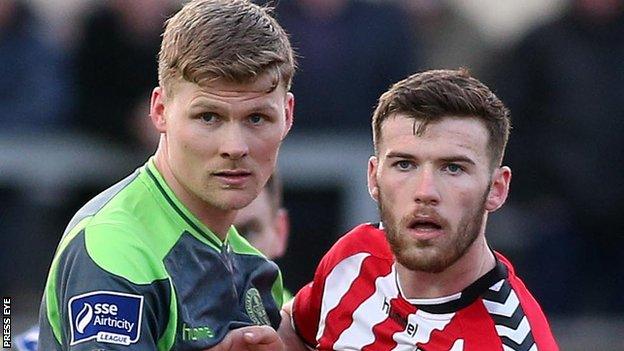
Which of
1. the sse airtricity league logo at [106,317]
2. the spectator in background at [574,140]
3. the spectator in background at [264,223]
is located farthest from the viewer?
the spectator in background at [574,140]

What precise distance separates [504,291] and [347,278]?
626 millimetres

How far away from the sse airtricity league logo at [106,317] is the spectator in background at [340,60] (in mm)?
5566

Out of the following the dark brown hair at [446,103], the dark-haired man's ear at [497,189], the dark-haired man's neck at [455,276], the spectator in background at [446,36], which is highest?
the spectator in background at [446,36]

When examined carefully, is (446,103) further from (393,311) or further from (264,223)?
(264,223)

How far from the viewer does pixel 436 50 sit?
10.9 metres

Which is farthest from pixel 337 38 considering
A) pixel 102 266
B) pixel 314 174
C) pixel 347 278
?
pixel 102 266

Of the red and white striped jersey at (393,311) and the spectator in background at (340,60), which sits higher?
the spectator in background at (340,60)

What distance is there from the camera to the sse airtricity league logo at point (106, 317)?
4.50m

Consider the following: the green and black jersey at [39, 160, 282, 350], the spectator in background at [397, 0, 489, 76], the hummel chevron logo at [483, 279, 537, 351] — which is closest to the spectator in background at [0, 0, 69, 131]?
the spectator in background at [397, 0, 489, 76]

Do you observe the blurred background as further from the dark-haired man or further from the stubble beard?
the stubble beard

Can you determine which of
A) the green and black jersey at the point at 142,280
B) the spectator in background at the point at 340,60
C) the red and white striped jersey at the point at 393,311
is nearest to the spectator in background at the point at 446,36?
the spectator in background at the point at 340,60

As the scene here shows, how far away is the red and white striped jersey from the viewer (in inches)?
200

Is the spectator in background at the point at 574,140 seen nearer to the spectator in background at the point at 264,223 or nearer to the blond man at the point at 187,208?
the spectator in background at the point at 264,223

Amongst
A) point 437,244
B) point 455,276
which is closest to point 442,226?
point 437,244
